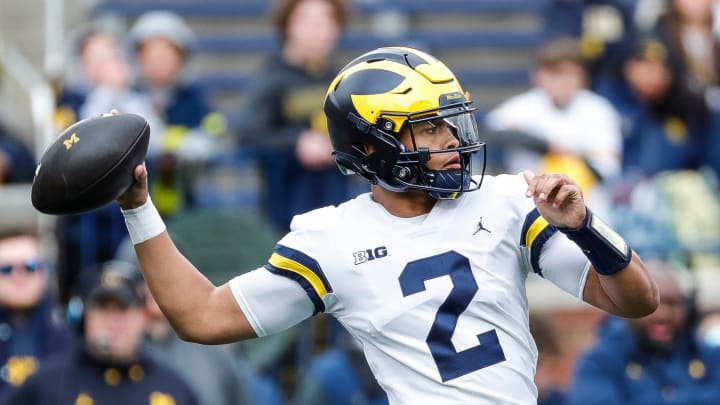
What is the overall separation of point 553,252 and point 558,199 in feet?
1.01

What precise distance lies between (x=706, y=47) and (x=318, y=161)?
3224 millimetres

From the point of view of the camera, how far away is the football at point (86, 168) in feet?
12.8

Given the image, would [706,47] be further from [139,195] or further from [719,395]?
[139,195]

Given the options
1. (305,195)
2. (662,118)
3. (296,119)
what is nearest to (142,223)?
(305,195)

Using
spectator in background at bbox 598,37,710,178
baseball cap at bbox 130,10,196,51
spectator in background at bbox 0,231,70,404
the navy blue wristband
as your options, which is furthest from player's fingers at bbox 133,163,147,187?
spectator in background at bbox 598,37,710,178

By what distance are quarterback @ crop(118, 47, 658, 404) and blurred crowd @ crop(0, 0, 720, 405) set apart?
223cm

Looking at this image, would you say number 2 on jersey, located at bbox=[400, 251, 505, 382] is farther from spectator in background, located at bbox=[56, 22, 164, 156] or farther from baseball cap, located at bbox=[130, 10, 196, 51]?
baseball cap, located at bbox=[130, 10, 196, 51]

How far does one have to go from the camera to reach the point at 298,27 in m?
8.35

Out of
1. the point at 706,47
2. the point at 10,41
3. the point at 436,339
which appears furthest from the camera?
the point at 10,41

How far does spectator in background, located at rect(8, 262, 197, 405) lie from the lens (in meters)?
6.15

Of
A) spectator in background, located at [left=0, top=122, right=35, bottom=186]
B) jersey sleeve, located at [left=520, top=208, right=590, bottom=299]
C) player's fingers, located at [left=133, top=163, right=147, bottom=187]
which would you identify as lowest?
spectator in background, located at [left=0, top=122, right=35, bottom=186]

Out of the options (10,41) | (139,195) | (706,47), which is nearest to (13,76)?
(10,41)

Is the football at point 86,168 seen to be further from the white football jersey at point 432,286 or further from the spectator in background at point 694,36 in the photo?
the spectator in background at point 694,36

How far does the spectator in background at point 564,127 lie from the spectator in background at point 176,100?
68.6 inches
